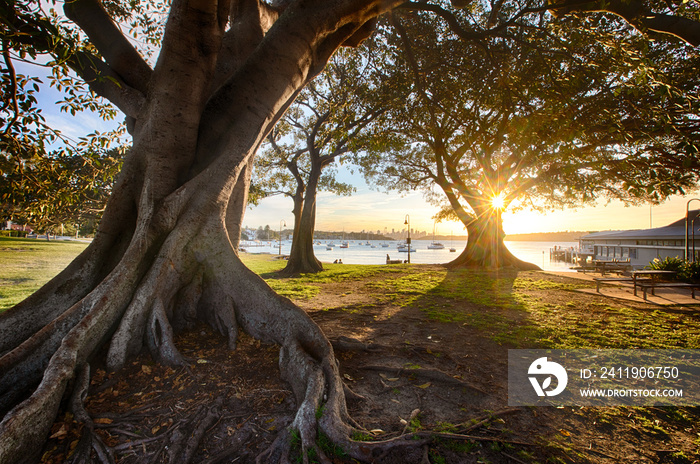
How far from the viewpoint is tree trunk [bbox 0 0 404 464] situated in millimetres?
2564

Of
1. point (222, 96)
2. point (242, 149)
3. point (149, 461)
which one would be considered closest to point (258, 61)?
point (222, 96)

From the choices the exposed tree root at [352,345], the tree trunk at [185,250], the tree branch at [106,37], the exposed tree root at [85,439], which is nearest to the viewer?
the exposed tree root at [85,439]

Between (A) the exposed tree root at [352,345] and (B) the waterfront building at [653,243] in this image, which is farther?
(B) the waterfront building at [653,243]

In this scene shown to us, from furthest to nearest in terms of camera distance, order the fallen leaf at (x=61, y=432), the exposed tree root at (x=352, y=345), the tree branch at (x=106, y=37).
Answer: the tree branch at (x=106, y=37) → the exposed tree root at (x=352, y=345) → the fallen leaf at (x=61, y=432)

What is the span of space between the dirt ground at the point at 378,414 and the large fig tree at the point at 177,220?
0.71 ft

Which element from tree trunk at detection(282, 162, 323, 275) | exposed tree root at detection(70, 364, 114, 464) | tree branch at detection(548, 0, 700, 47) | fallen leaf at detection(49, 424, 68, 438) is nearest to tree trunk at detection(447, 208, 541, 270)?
tree trunk at detection(282, 162, 323, 275)

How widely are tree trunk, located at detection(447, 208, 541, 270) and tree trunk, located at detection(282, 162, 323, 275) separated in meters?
8.26

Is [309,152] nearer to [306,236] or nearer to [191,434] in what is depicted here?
[306,236]

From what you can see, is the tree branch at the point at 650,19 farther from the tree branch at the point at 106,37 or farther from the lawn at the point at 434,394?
the tree branch at the point at 106,37

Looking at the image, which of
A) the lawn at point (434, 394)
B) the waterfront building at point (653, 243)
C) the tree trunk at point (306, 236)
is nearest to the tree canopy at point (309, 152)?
the tree trunk at point (306, 236)

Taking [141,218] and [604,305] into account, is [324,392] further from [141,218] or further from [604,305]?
[604,305]

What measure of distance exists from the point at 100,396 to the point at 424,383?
296 centimetres

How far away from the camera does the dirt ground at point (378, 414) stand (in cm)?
204

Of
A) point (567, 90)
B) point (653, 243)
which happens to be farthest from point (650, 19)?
point (653, 243)
